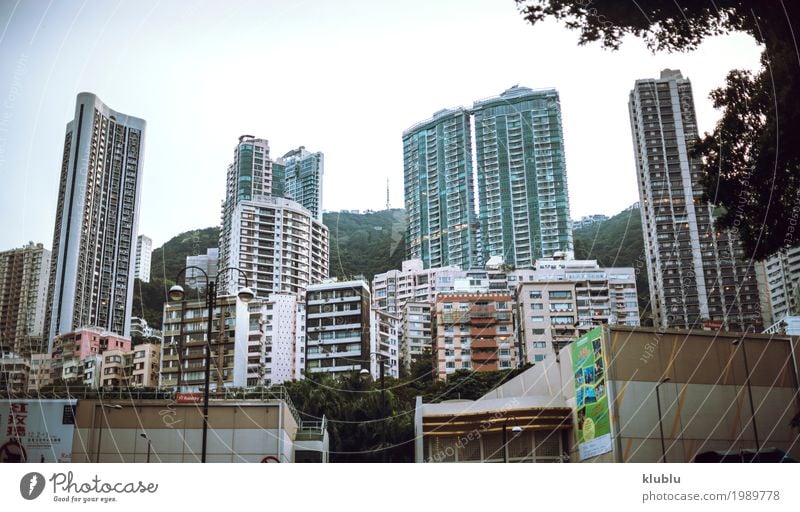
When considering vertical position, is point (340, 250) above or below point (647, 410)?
above

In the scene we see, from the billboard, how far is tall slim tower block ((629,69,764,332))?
18.4ft

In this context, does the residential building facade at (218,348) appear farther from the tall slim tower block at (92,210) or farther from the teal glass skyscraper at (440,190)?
the teal glass skyscraper at (440,190)

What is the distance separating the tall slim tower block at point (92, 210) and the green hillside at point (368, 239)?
2.64m

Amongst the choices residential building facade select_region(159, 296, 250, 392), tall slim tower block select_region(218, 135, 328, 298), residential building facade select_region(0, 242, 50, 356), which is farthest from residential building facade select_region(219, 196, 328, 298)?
residential building facade select_region(0, 242, 50, 356)

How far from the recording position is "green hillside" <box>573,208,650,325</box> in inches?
307

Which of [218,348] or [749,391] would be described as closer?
[749,391]

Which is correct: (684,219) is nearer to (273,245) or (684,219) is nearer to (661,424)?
(661,424)

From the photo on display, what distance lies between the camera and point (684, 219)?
7.28m

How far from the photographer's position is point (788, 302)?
691cm

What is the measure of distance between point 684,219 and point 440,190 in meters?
2.47

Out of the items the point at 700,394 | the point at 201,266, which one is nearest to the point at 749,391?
the point at 700,394

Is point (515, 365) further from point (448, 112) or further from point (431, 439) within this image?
point (448, 112)
